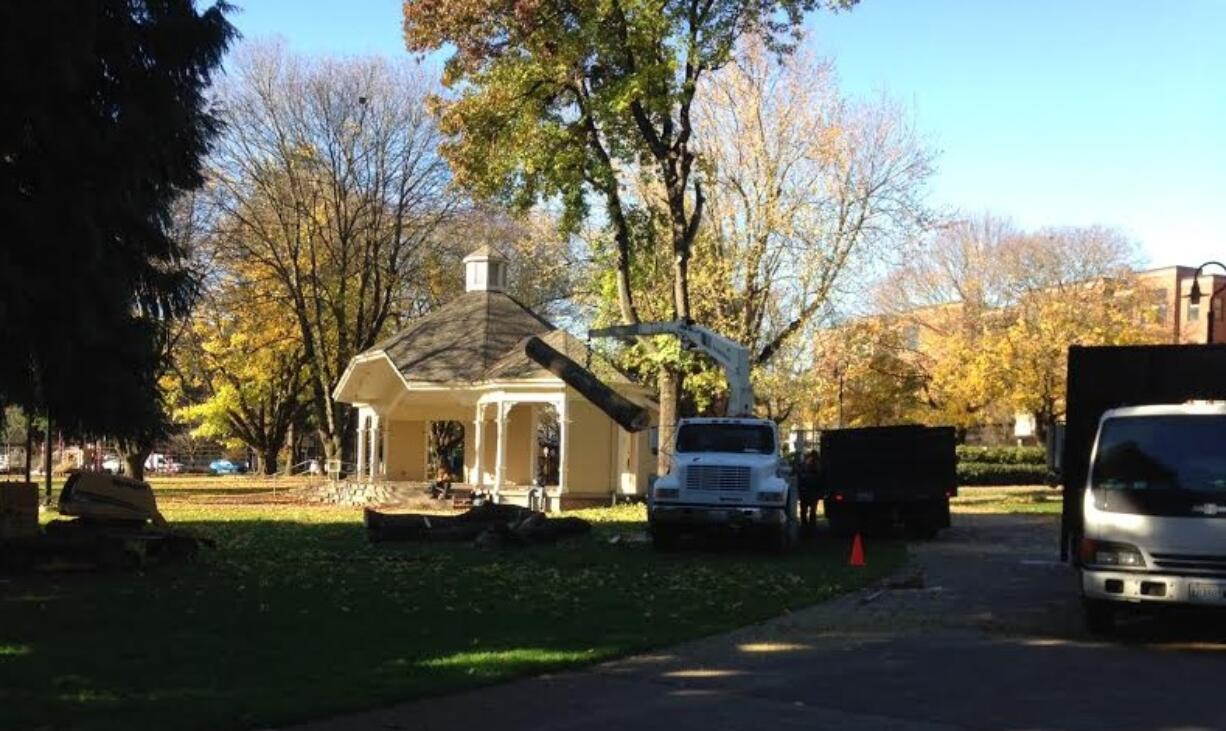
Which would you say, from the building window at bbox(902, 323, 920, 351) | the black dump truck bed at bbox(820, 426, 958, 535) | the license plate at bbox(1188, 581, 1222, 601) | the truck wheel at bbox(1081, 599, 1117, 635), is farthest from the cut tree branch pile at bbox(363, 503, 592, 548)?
the building window at bbox(902, 323, 920, 351)

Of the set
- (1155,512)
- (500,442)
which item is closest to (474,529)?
(500,442)

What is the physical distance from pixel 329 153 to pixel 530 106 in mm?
16387

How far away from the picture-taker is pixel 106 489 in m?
15.7

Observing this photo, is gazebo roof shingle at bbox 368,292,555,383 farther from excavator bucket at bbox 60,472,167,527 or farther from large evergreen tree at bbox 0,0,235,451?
large evergreen tree at bbox 0,0,235,451

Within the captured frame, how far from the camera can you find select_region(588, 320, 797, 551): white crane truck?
59.1 ft

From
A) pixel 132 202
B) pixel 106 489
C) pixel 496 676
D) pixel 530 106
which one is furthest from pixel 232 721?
pixel 530 106

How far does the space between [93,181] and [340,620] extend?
507cm

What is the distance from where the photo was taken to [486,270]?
125ft

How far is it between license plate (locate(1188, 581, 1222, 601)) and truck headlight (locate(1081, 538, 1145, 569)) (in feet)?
1.38

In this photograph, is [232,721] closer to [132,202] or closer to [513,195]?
[132,202]

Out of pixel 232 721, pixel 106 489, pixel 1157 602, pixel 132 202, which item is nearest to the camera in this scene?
pixel 232 721

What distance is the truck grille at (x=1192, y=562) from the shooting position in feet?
31.3

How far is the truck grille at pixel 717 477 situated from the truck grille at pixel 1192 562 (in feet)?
28.7

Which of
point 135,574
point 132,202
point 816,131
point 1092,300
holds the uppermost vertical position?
point 816,131
